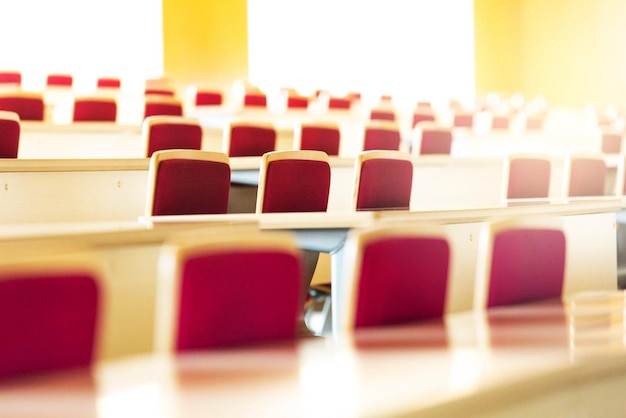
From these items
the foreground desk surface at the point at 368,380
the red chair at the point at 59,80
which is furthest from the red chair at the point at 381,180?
the red chair at the point at 59,80

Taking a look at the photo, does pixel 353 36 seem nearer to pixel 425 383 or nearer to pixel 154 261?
pixel 154 261

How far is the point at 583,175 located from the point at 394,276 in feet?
11.4

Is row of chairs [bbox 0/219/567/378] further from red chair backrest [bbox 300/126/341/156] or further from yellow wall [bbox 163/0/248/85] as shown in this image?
yellow wall [bbox 163/0/248/85]

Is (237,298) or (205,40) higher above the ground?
(205,40)

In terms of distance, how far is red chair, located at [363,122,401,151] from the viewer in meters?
6.38

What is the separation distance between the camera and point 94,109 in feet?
23.1

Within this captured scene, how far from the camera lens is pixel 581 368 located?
1.74 meters

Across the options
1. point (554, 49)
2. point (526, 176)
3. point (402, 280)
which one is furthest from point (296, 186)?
point (554, 49)

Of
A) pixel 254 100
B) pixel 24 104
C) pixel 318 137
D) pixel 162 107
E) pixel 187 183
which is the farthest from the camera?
pixel 254 100

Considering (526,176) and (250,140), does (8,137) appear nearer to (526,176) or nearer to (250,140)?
(250,140)

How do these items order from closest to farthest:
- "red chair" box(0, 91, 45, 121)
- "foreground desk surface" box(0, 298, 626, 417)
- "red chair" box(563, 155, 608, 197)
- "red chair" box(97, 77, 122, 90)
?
"foreground desk surface" box(0, 298, 626, 417) < "red chair" box(563, 155, 608, 197) < "red chair" box(0, 91, 45, 121) < "red chair" box(97, 77, 122, 90)

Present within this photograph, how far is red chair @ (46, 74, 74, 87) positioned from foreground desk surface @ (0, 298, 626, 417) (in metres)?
→ 9.87

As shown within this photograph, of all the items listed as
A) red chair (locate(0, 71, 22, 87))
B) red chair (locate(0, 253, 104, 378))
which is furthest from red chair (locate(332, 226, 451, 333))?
red chair (locate(0, 71, 22, 87))

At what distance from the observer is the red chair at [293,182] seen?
4.11m
